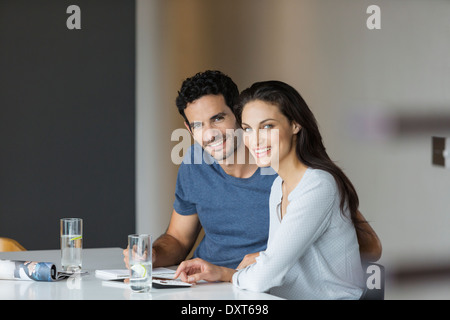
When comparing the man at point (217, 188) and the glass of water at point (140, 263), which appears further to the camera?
the man at point (217, 188)

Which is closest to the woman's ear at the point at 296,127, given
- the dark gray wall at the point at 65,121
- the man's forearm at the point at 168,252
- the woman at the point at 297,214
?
the woman at the point at 297,214

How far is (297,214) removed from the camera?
4.99 feet

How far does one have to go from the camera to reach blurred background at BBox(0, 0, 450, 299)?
2.39 meters

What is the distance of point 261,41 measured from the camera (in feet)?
11.7

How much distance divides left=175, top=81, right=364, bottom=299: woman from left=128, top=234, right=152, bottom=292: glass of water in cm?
14

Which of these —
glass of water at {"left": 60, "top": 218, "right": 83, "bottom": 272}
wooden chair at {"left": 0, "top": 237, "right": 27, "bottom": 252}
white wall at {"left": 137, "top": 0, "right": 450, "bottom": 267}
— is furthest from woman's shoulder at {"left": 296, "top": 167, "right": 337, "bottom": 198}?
wooden chair at {"left": 0, "top": 237, "right": 27, "bottom": 252}

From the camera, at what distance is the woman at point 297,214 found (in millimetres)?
1499

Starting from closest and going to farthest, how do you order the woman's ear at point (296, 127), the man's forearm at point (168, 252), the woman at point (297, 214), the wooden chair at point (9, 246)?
the woman at point (297, 214), the woman's ear at point (296, 127), the man's forearm at point (168, 252), the wooden chair at point (9, 246)

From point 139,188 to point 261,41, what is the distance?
1320mm

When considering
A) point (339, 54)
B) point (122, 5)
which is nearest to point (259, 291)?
point (339, 54)

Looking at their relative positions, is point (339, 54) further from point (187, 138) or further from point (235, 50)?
point (187, 138)

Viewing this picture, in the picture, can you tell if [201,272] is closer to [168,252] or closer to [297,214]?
[297,214]

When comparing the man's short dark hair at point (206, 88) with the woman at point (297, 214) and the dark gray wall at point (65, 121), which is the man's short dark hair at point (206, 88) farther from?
the dark gray wall at point (65, 121)

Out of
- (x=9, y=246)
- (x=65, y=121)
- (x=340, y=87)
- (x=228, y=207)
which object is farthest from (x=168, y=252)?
(x=65, y=121)
